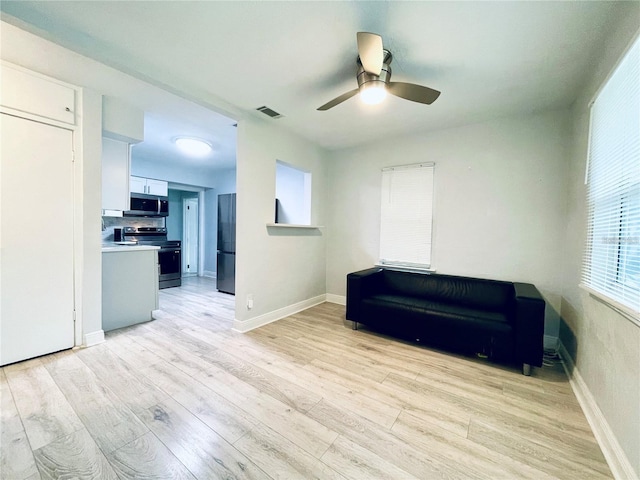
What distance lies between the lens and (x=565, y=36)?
1.66m

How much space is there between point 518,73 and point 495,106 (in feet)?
2.01

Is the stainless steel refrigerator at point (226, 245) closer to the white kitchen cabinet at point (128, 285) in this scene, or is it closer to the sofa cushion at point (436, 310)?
the white kitchen cabinet at point (128, 285)

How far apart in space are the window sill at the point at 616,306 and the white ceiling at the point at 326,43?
1.68 m

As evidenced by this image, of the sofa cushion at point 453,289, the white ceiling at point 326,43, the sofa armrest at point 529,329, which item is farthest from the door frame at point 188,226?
the sofa armrest at point 529,329

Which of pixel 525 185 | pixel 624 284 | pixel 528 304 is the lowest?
pixel 528 304

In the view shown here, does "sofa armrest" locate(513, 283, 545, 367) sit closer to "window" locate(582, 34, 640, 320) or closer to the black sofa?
the black sofa

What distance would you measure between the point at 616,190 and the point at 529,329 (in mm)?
1181

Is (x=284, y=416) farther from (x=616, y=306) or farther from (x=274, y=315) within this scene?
(x=616, y=306)

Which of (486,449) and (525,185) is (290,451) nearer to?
(486,449)

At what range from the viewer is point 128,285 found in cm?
311

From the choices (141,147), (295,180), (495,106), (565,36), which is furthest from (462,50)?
A: (141,147)

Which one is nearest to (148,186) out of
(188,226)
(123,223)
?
(123,223)

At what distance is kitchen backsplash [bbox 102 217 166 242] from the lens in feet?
16.6

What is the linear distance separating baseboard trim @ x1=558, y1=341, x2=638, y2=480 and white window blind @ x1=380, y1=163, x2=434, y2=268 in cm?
173
